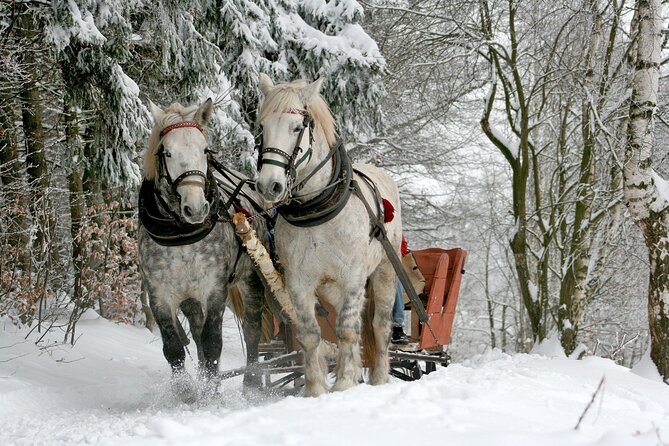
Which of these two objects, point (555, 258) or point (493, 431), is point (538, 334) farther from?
point (555, 258)

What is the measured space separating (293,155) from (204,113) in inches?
35.5

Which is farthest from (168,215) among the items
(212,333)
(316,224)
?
(316,224)

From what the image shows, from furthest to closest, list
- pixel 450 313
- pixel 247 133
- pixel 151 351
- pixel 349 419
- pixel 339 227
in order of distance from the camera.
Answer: pixel 247 133, pixel 151 351, pixel 450 313, pixel 339 227, pixel 349 419

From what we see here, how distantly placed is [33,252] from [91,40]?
2.91 meters

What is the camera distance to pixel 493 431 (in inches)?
101

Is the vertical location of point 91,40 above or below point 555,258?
above

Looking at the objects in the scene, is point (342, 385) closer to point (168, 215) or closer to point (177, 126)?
point (168, 215)

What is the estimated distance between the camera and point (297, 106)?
426 cm

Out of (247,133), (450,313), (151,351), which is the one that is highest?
(247,133)

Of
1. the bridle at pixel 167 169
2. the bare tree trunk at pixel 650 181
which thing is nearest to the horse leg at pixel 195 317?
the bridle at pixel 167 169

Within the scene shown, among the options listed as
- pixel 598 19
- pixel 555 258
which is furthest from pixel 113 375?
pixel 555 258

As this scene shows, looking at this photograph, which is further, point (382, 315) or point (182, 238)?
point (382, 315)

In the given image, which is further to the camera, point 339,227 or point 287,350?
point 287,350

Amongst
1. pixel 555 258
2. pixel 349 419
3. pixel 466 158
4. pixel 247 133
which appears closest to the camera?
pixel 349 419
